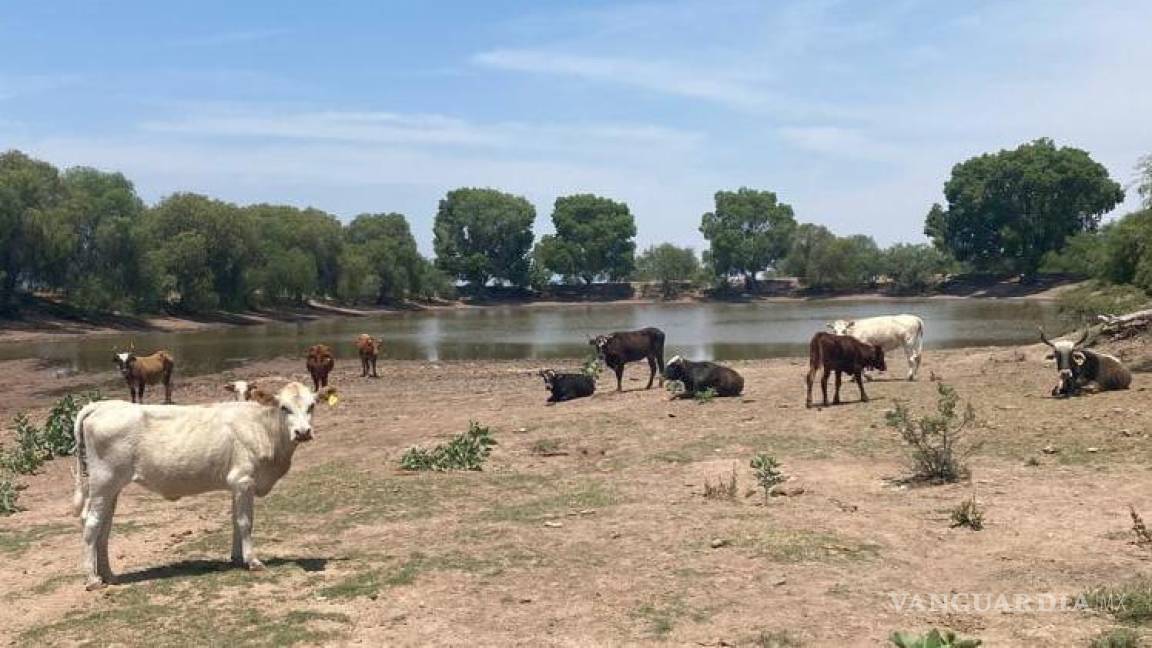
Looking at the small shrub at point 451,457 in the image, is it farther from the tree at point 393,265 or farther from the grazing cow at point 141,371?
the tree at point 393,265

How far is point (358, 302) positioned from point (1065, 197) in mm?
78803

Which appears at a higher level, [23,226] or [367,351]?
[23,226]

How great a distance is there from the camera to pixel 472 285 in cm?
11875

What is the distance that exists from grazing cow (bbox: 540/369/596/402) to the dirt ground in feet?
18.1

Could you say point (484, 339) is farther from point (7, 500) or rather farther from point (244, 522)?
point (244, 522)

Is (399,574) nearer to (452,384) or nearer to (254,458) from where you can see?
(254,458)

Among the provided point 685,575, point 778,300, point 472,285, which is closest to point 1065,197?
point 778,300

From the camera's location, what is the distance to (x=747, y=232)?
12350 centimetres

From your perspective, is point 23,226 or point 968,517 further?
point 23,226

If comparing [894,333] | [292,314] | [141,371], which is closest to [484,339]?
[141,371]

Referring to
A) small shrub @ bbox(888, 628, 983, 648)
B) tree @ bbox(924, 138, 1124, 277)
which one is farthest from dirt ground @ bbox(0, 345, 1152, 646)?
tree @ bbox(924, 138, 1124, 277)

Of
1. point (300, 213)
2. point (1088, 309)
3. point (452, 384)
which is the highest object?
point (300, 213)

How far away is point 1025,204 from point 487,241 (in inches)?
2579

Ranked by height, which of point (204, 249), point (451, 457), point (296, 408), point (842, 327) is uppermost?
point (204, 249)
